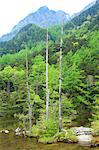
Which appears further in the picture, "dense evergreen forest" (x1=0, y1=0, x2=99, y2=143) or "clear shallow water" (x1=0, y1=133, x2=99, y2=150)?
"dense evergreen forest" (x1=0, y1=0, x2=99, y2=143)

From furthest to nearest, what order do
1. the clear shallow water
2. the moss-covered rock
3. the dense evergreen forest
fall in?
the dense evergreen forest → the moss-covered rock → the clear shallow water

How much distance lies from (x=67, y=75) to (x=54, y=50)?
3537 cm

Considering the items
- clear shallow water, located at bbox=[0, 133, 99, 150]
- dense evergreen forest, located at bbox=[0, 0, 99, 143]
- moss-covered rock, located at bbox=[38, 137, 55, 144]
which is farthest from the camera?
dense evergreen forest, located at bbox=[0, 0, 99, 143]

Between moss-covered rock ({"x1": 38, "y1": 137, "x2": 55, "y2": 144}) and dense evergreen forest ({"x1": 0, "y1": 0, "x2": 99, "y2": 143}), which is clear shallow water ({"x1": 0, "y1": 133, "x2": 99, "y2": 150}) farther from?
dense evergreen forest ({"x1": 0, "y1": 0, "x2": 99, "y2": 143})

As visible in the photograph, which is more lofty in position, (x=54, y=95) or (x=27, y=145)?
(x=54, y=95)

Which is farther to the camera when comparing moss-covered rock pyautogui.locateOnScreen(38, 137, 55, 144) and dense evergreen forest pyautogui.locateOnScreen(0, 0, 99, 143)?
dense evergreen forest pyautogui.locateOnScreen(0, 0, 99, 143)

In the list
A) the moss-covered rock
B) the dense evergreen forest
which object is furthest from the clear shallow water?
the dense evergreen forest

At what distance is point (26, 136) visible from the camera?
102ft

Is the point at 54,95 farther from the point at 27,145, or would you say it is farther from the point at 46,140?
the point at 27,145

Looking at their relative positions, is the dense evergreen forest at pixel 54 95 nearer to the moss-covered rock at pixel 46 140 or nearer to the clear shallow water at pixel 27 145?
the moss-covered rock at pixel 46 140

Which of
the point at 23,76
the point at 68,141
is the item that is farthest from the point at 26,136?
the point at 23,76

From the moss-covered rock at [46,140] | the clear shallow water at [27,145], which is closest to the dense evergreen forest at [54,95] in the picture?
the moss-covered rock at [46,140]

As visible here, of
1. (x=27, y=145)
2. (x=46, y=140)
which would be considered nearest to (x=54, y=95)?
(x=46, y=140)

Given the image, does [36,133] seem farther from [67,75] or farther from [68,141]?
[67,75]
